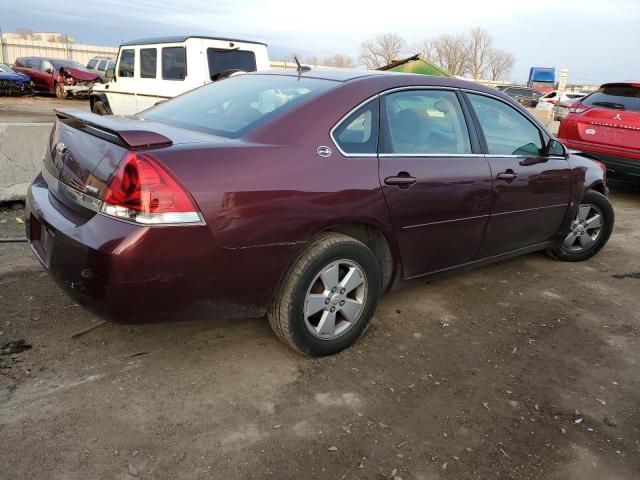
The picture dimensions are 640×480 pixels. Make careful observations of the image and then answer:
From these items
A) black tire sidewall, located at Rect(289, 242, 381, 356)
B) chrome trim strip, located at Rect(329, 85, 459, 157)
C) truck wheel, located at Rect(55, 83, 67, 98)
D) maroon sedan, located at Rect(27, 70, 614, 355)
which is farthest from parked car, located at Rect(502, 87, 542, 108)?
black tire sidewall, located at Rect(289, 242, 381, 356)

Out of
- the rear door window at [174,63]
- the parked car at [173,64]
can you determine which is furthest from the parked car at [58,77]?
the rear door window at [174,63]

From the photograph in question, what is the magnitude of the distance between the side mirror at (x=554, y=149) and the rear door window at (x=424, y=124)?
1020mm

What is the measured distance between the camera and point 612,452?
2561mm

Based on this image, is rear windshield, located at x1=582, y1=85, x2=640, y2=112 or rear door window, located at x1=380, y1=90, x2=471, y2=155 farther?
rear windshield, located at x1=582, y1=85, x2=640, y2=112

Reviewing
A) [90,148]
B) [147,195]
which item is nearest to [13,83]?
[90,148]

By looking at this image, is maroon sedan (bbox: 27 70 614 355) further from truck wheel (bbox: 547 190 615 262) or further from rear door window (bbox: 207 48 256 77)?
rear door window (bbox: 207 48 256 77)

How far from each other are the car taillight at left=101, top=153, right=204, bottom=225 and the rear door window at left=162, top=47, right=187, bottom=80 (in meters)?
8.03

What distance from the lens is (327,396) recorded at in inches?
112

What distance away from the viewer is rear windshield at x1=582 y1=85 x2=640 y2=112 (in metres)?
7.64

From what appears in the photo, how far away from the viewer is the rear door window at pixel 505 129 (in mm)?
3900

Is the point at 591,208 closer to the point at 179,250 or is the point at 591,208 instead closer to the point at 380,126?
the point at 380,126

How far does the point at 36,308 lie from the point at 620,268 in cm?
492

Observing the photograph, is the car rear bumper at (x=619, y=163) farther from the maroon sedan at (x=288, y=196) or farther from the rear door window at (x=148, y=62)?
the rear door window at (x=148, y=62)

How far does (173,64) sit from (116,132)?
8139mm
